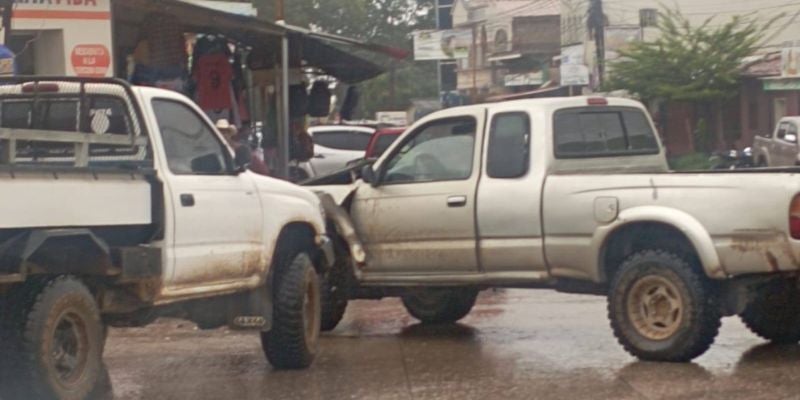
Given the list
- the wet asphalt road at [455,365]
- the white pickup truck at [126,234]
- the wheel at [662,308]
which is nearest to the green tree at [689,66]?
the wet asphalt road at [455,365]

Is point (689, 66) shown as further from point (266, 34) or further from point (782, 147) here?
point (266, 34)

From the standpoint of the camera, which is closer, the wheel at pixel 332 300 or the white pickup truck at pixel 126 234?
the white pickup truck at pixel 126 234

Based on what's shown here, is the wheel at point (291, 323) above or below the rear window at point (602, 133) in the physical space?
below

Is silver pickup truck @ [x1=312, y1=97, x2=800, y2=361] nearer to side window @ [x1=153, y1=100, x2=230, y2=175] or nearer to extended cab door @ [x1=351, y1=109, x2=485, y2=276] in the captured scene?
extended cab door @ [x1=351, y1=109, x2=485, y2=276]

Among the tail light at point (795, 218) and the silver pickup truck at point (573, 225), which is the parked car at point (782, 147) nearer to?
the silver pickup truck at point (573, 225)

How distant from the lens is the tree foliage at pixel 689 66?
49.1 metres

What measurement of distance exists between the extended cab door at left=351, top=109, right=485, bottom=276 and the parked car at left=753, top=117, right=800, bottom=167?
1959 cm

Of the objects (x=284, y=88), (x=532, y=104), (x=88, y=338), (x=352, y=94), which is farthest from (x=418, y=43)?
(x=88, y=338)

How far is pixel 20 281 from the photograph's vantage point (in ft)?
23.4

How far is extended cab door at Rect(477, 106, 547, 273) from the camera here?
10.6m

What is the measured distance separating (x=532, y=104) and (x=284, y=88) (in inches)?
294

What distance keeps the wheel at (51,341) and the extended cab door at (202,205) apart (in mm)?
680

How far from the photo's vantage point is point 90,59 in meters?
15.8

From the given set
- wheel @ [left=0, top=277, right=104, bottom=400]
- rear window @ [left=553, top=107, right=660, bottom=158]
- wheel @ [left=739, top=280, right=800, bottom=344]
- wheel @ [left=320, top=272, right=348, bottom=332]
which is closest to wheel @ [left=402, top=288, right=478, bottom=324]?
wheel @ [left=320, top=272, right=348, bottom=332]
